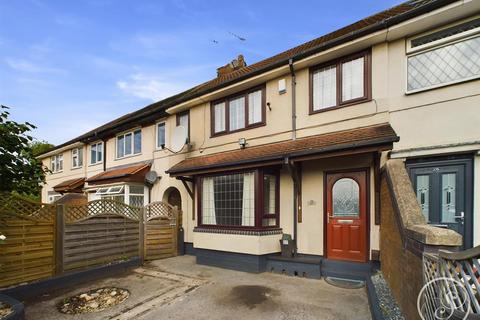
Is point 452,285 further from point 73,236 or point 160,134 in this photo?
point 160,134

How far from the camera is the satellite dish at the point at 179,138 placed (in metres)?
10.9

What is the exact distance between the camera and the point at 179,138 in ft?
36.2

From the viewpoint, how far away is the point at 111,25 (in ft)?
33.3

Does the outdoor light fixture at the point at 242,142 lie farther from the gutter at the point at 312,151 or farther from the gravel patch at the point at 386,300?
the gravel patch at the point at 386,300

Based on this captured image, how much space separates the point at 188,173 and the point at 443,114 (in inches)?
288

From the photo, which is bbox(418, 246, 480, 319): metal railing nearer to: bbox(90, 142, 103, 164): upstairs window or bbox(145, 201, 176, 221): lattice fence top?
bbox(145, 201, 176, 221): lattice fence top

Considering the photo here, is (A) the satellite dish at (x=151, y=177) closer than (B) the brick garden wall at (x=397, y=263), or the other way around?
(B) the brick garden wall at (x=397, y=263)

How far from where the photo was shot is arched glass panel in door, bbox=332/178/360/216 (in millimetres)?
7117

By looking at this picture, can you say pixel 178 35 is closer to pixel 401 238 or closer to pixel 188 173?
pixel 188 173

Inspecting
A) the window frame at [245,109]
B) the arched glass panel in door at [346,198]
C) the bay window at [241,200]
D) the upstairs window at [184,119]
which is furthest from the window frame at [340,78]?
the upstairs window at [184,119]

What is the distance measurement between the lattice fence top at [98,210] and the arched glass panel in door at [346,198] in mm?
6486

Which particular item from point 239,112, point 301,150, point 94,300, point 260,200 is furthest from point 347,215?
point 94,300

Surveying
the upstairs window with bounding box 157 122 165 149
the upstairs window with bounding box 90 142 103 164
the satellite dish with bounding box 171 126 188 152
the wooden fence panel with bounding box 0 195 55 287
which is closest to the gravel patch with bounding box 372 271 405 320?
the wooden fence panel with bounding box 0 195 55 287

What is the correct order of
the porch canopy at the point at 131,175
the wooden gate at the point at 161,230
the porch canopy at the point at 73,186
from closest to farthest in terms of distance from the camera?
the wooden gate at the point at 161,230, the porch canopy at the point at 131,175, the porch canopy at the point at 73,186
